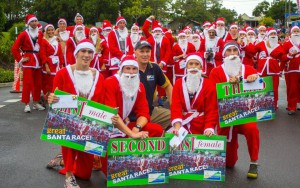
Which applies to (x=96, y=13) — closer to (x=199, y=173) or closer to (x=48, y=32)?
(x=48, y=32)

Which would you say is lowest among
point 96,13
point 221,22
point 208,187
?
point 208,187

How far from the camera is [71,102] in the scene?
185 inches

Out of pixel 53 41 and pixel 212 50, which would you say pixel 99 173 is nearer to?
pixel 53 41

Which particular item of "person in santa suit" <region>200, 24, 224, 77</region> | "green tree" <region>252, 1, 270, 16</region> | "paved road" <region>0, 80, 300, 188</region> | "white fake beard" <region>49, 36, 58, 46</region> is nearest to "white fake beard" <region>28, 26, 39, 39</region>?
"white fake beard" <region>49, 36, 58, 46</region>

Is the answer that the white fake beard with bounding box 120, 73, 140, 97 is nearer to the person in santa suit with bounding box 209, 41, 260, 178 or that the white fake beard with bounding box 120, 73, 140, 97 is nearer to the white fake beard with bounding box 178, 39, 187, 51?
the person in santa suit with bounding box 209, 41, 260, 178

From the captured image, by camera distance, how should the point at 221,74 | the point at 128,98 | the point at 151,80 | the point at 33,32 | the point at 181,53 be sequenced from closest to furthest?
the point at 128,98 → the point at 221,74 → the point at 151,80 → the point at 33,32 → the point at 181,53

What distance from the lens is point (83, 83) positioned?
5.09m

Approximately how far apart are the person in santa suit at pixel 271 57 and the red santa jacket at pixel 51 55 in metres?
5.09

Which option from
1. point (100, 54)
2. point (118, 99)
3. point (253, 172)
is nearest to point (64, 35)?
point (100, 54)

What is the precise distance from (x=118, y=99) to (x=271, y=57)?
6.05m

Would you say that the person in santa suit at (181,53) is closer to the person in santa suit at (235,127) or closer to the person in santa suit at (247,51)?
the person in santa suit at (247,51)

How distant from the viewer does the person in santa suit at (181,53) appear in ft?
39.5

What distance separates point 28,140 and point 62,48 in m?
4.29

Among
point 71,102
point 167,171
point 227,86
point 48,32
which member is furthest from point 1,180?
Answer: point 48,32
